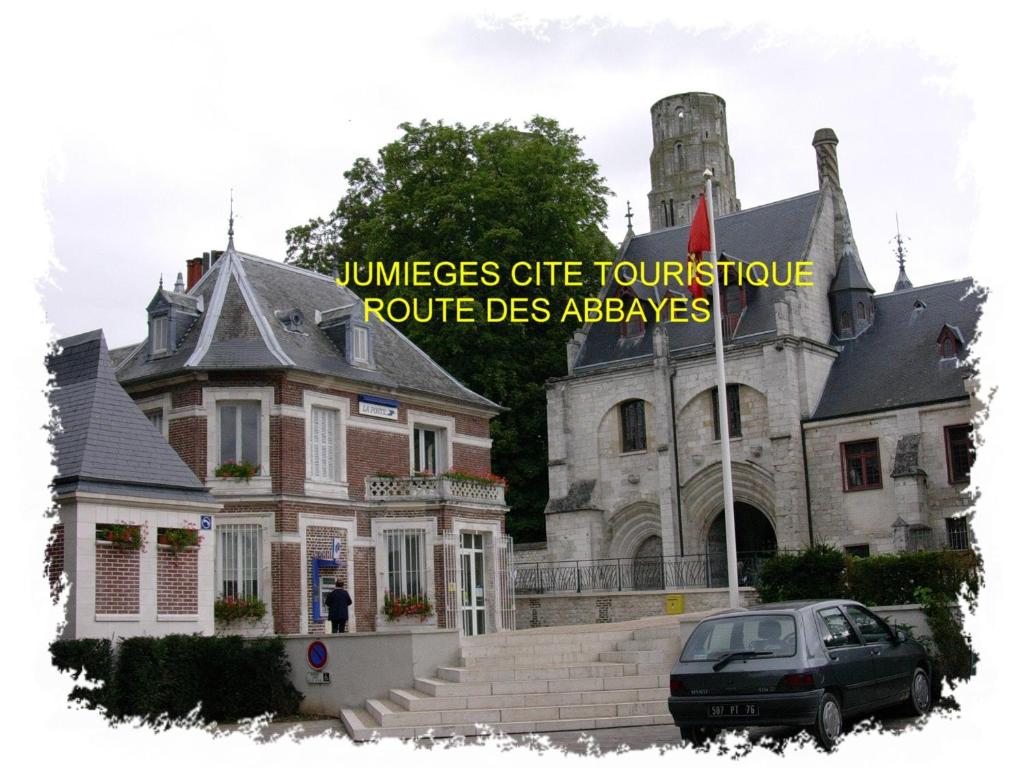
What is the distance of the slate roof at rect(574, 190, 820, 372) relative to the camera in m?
35.7

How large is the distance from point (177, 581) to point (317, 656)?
94.3 inches

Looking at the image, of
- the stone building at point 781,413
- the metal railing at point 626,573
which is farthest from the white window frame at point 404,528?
the stone building at point 781,413

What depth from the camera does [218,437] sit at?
24.9m

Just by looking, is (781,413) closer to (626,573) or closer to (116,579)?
(626,573)

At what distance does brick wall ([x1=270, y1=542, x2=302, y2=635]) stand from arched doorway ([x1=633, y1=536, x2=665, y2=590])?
47.5 feet

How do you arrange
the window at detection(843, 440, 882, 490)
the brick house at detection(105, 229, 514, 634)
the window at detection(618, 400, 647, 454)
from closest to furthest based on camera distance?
the brick house at detection(105, 229, 514, 634) < the window at detection(843, 440, 882, 490) < the window at detection(618, 400, 647, 454)

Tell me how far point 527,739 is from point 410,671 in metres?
3.50

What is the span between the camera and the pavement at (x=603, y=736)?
12625mm

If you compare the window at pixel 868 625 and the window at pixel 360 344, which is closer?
the window at pixel 868 625

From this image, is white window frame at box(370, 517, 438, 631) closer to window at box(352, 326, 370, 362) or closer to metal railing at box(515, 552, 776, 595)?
window at box(352, 326, 370, 362)

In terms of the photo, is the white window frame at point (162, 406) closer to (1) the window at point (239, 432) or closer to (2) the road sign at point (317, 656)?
(1) the window at point (239, 432)

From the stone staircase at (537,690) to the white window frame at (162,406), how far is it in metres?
9.31

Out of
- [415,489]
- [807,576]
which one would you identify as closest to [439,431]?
[415,489]

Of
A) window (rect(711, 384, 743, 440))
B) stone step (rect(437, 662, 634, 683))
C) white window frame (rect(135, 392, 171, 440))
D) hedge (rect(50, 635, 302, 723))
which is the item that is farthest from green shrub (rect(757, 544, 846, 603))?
window (rect(711, 384, 743, 440))
